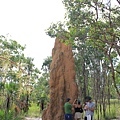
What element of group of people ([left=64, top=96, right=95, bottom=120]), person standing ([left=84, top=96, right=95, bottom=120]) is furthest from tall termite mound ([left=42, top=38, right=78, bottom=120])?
person standing ([left=84, top=96, right=95, bottom=120])

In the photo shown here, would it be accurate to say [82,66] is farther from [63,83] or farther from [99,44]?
[99,44]

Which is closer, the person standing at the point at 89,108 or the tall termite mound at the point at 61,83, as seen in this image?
the person standing at the point at 89,108

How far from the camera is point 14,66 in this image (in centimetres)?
373

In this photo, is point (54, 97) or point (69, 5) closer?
point (69, 5)

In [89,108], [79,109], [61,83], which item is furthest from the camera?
[61,83]

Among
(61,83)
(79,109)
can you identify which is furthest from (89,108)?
(61,83)

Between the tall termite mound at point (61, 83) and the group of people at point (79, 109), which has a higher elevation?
the tall termite mound at point (61, 83)

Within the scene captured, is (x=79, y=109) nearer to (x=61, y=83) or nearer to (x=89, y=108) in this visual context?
(x=89, y=108)

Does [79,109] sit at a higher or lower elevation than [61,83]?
lower

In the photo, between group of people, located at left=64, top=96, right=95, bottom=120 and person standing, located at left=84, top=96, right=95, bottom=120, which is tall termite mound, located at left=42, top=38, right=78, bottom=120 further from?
person standing, located at left=84, top=96, right=95, bottom=120

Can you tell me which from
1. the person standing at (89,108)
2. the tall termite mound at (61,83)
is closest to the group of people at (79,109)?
the person standing at (89,108)

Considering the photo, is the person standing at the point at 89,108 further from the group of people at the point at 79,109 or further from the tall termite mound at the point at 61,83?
the tall termite mound at the point at 61,83

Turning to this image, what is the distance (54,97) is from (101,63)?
1159 centimetres

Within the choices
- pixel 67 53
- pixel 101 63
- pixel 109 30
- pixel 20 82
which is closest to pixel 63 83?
pixel 67 53
